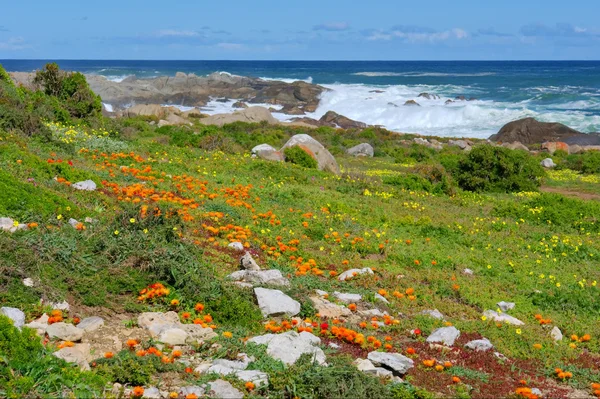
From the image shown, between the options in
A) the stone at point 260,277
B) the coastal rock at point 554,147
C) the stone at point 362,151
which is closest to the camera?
the stone at point 260,277

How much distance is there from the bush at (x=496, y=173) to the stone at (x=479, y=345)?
14.1 m

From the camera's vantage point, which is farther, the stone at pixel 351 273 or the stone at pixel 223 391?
the stone at pixel 351 273

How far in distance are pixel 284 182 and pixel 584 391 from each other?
11083mm

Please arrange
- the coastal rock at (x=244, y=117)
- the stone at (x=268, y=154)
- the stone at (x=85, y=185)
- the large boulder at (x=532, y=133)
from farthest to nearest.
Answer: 1. the large boulder at (x=532, y=133)
2. the coastal rock at (x=244, y=117)
3. the stone at (x=268, y=154)
4. the stone at (x=85, y=185)

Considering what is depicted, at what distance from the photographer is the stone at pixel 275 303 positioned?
7570mm

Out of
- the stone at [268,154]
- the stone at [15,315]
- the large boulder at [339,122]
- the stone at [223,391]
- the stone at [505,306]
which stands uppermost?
the stone at [15,315]

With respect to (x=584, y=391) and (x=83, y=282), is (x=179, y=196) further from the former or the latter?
(x=584, y=391)

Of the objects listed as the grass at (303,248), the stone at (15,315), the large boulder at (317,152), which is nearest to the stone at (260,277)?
the grass at (303,248)

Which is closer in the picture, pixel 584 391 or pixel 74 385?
pixel 74 385

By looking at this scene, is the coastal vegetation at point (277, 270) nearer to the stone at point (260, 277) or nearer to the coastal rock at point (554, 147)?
the stone at point (260, 277)

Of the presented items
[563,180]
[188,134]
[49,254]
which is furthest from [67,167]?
[563,180]

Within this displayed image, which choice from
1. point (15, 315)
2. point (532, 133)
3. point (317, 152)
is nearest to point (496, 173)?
point (317, 152)

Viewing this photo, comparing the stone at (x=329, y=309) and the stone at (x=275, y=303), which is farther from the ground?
the stone at (x=275, y=303)

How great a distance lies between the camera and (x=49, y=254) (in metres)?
7.42
